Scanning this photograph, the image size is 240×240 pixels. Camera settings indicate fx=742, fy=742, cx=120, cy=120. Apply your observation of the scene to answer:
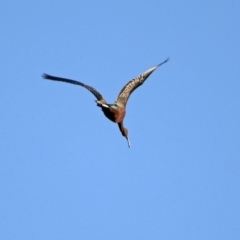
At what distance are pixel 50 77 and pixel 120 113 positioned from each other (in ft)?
10.1

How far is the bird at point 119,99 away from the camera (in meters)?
28.3

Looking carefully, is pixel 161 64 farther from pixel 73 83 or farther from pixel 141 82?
pixel 73 83

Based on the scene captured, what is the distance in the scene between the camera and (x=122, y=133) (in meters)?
30.3

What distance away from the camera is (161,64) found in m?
30.1

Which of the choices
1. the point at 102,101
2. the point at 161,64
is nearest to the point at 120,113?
the point at 102,101

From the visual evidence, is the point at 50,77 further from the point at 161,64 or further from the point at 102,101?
the point at 161,64

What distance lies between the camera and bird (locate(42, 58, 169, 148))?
92.8ft

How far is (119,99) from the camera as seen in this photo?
96.9 ft

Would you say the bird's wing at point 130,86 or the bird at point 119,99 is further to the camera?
the bird's wing at point 130,86

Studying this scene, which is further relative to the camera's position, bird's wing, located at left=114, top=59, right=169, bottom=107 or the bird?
bird's wing, located at left=114, top=59, right=169, bottom=107

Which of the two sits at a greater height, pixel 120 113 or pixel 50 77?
pixel 50 77

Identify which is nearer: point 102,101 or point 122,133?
point 102,101

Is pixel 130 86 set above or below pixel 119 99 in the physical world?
above

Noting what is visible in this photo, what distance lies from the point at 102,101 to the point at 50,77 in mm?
2331
